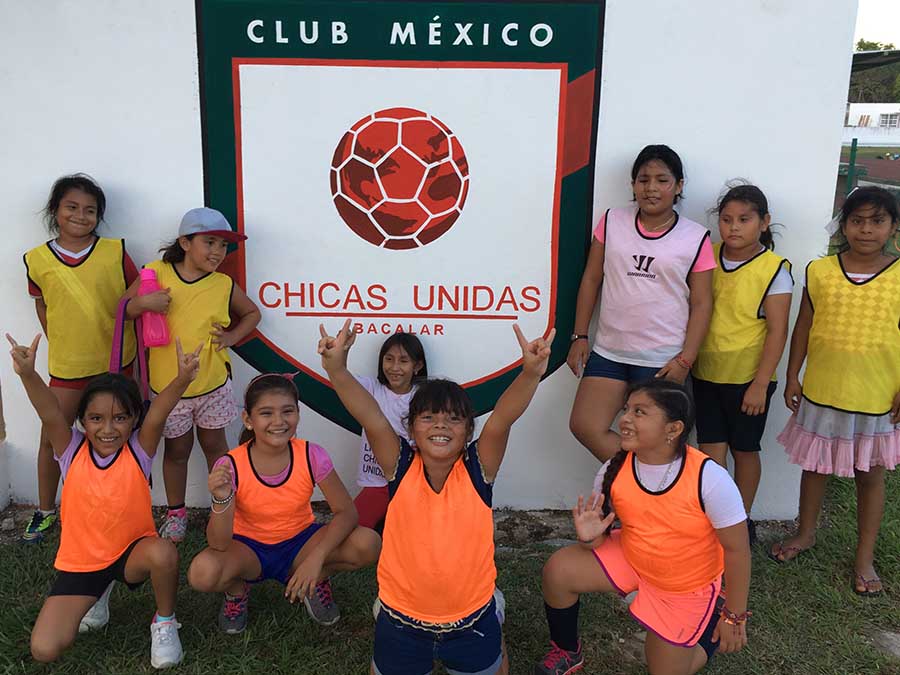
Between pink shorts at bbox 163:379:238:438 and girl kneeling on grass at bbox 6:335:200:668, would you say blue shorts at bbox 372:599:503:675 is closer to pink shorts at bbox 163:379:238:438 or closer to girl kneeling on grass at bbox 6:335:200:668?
girl kneeling on grass at bbox 6:335:200:668

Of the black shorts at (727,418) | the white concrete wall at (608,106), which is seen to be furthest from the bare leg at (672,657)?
the white concrete wall at (608,106)

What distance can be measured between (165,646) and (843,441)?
7.59ft

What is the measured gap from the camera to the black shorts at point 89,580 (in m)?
2.25

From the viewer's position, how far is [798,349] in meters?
2.76

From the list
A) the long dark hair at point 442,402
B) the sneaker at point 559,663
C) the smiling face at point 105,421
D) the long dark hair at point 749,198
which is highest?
the long dark hair at point 749,198

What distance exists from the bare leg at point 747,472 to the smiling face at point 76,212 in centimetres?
260

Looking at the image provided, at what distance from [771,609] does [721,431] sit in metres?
0.66

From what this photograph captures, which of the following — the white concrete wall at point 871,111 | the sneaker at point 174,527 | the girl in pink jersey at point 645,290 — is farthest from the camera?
the white concrete wall at point 871,111

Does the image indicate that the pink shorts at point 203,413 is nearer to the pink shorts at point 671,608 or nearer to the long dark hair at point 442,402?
the long dark hair at point 442,402

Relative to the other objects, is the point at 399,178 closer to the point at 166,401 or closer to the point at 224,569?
the point at 166,401

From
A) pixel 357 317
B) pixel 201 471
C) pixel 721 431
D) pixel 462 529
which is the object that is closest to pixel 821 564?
pixel 721 431

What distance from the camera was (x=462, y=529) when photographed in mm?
2012

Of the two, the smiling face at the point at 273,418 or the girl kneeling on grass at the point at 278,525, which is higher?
the smiling face at the point at 273,418

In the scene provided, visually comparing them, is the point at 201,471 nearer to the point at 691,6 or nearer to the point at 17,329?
the point at 17,329
